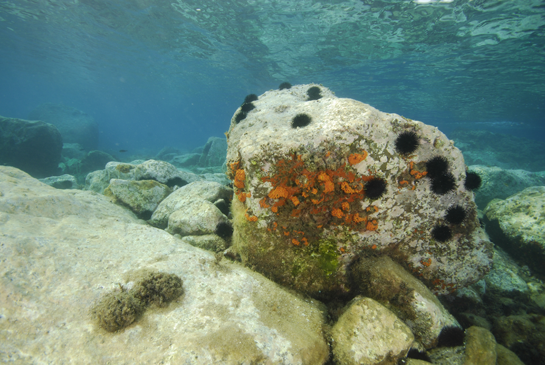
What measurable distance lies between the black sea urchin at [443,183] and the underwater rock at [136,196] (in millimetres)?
8621

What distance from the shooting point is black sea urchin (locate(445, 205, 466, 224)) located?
4.23m

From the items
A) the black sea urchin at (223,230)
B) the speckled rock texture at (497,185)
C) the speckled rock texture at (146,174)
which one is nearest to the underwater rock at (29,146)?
the speckled rock texture at (146,174)

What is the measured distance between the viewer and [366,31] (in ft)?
63.4

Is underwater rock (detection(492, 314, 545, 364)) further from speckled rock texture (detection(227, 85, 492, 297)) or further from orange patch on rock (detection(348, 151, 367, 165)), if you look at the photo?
orange patch on rock (detection(348, 151, 367, 165))

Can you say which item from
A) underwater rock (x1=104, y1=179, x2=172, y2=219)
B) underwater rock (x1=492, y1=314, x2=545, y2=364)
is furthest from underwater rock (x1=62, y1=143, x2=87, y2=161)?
underwater rock (x1=492, y1=314, x2=545, y2=364)

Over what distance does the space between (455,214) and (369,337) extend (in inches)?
112

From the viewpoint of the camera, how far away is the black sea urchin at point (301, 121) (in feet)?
14.0

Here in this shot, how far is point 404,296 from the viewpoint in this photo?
371 cm

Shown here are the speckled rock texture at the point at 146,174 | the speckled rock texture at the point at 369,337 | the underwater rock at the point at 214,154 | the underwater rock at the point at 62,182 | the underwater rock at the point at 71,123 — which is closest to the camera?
the speckled rock texture at the point at 369,337

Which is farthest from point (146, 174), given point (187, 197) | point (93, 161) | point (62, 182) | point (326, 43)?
point (326, 43)

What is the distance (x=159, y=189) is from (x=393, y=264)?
8.33 meters

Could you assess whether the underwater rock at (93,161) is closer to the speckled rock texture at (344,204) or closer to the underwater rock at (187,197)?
→ the underwater rock at (187,197)

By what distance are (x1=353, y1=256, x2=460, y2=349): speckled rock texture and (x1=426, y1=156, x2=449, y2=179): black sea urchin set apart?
5.82 ft

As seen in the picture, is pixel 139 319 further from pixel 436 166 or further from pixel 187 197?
pixel 436 166
